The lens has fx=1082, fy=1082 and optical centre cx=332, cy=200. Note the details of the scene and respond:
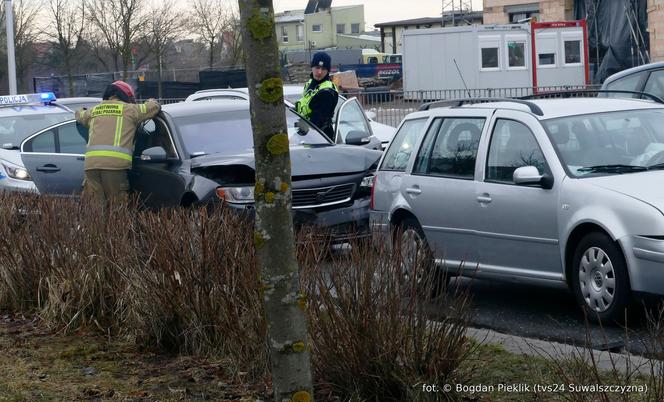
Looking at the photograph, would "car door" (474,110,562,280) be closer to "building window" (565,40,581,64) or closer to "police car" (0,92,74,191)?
"police car" (0,92,74,191)

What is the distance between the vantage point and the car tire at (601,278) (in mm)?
6785

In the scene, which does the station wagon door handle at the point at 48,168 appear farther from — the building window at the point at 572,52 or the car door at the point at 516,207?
the building window at the point at 572,52

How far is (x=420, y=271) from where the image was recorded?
519cm

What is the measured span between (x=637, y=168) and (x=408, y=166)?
2.07 meters

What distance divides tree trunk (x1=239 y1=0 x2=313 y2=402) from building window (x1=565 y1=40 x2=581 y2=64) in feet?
90.4

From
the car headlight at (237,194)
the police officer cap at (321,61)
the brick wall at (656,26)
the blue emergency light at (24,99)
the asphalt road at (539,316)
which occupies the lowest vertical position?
the asphalt road at (539,316)

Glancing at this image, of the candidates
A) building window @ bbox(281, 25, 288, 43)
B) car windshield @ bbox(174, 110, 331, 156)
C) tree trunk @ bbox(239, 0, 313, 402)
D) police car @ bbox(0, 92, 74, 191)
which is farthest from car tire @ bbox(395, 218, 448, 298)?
building window @ bbox(281, 25, 288, 43)

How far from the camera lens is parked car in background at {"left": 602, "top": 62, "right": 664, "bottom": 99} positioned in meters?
11.9

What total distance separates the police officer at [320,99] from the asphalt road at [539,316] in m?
3.81

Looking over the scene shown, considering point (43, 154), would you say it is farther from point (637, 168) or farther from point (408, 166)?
point (637, 168)

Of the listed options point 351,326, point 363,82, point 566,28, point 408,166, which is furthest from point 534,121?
point 363,82

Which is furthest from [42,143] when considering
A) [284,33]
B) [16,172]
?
[284,33]

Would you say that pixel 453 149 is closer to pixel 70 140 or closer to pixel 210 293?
pixel 210 293

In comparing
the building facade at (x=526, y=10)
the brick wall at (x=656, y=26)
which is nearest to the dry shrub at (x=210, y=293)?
the brick wall at (x=656, y=26)
